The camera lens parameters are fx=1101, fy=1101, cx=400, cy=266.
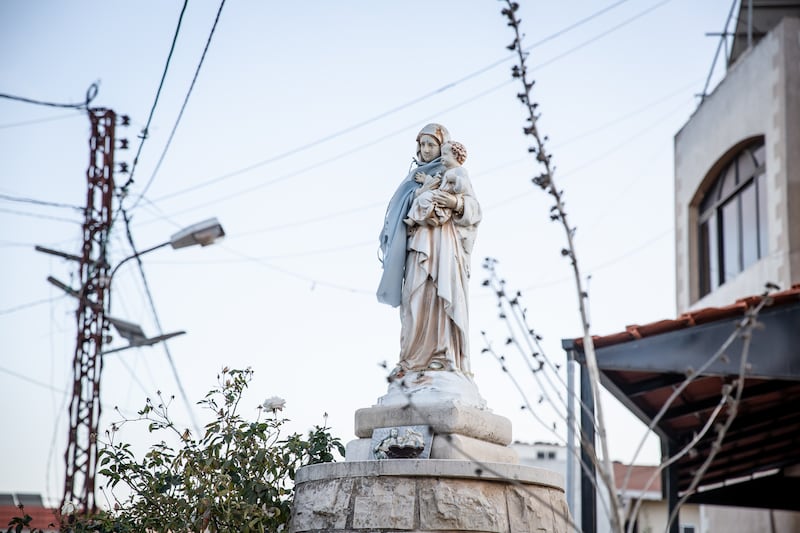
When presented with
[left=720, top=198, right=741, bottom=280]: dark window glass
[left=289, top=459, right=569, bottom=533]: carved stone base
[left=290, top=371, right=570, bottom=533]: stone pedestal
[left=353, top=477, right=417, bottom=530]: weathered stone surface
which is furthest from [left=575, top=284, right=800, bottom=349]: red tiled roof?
[left=720, top=198, right=741, bottom=280]: dark window glass

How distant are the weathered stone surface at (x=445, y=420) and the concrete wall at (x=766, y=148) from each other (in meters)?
10.1

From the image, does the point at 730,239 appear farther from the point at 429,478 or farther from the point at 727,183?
the point at 429,478

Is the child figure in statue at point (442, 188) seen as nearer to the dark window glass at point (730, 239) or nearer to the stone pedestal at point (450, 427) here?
the stone pedestal at point (450, 427)

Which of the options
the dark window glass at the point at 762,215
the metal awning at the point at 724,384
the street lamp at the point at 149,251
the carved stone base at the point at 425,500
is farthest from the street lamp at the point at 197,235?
the dark window glass at the point at 762,215

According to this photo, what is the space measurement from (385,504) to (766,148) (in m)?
13.1

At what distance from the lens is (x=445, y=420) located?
6.75m

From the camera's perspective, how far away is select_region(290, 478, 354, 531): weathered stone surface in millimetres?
6594

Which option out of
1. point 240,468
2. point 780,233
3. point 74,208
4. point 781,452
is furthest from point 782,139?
point 240,468

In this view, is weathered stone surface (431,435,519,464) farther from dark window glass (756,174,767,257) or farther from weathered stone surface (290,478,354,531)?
dark window glass (756,174,767,257)

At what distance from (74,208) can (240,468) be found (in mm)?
9858

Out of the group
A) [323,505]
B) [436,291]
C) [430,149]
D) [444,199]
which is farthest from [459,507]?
[430,149]

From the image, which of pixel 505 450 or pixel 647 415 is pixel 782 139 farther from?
pixel 505 450

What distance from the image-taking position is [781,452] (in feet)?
49.8

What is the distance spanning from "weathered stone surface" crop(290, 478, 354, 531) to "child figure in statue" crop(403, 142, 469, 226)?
1883mm
